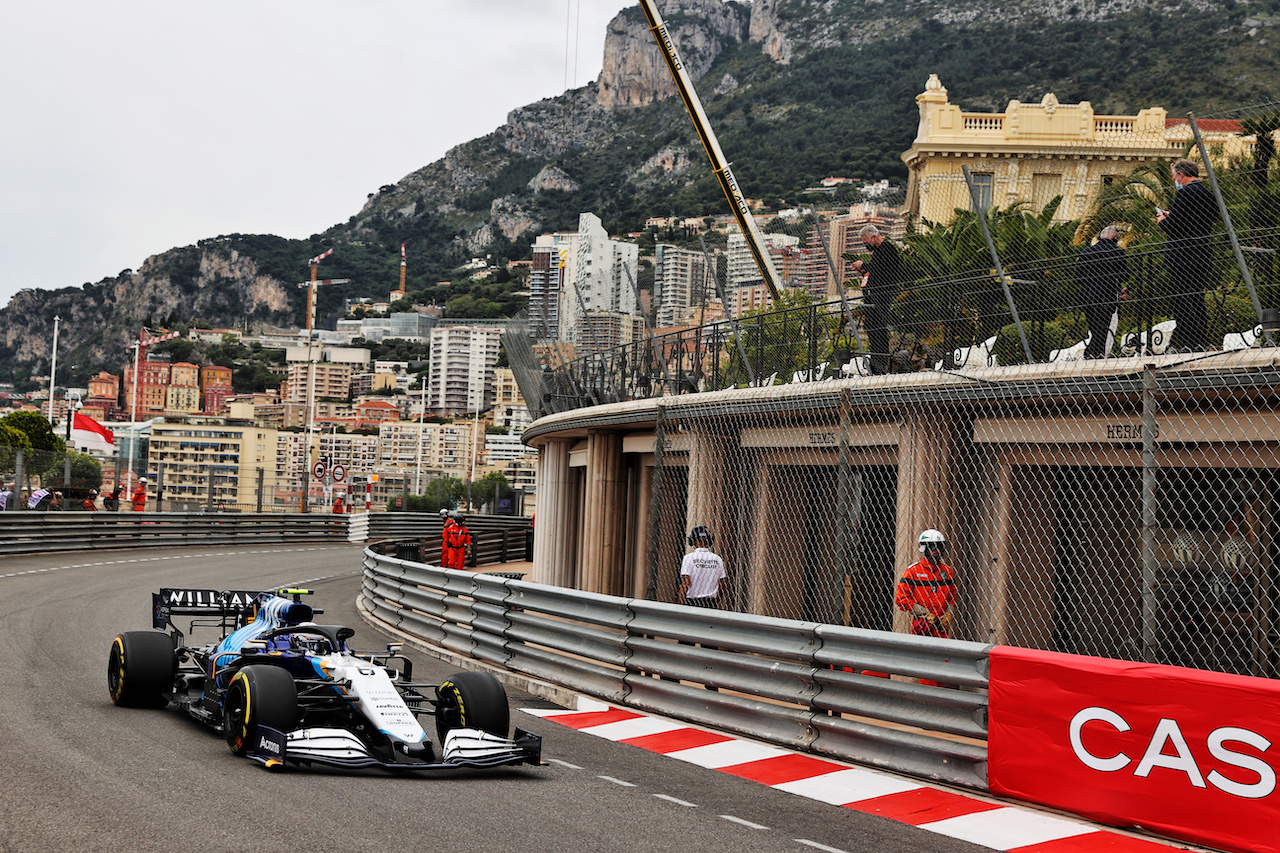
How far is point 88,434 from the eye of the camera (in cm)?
3444

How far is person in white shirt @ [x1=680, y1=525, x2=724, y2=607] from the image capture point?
11.5 meters

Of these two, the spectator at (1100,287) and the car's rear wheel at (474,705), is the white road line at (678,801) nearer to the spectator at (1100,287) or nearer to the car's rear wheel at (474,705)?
the car's rear wheel at (474,705)

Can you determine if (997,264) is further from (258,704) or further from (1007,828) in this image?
(258,704)

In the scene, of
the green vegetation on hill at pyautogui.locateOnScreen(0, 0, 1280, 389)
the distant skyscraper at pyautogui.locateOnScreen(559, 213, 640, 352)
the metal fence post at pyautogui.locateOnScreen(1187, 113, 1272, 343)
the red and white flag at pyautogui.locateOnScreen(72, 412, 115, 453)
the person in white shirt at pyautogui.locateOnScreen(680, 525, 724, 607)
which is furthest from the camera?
the green vegetation on hill at pyautogui.locateOnScreen(0, 0, 1280, 389)

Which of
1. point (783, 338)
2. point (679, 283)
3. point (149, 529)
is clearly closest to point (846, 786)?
point (783, 338)

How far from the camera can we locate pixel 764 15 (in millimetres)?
180375

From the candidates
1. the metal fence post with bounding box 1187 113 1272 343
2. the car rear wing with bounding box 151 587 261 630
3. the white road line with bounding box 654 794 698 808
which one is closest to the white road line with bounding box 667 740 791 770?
the white road line with bounding box 654 794 698 808

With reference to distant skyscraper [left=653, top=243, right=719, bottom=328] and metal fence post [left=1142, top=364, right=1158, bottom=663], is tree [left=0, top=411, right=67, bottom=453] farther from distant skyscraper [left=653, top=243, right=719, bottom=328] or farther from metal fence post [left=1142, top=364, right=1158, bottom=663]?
metal fence post [left=1142, top=364, right=1158, bottom=663]

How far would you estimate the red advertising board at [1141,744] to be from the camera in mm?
5922

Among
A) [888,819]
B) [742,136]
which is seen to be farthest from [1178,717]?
[742,136]

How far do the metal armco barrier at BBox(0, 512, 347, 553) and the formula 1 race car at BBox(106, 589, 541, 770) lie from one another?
60.7ft

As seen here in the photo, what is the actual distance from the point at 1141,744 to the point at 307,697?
15.7ft

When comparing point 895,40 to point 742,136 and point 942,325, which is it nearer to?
point 742,136

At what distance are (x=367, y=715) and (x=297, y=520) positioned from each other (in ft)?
99.0
